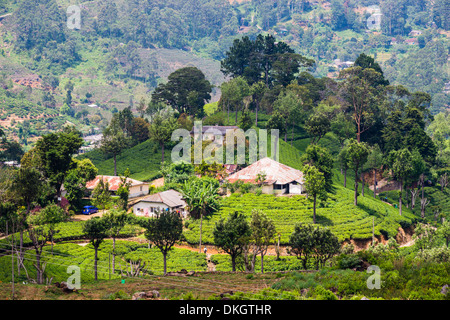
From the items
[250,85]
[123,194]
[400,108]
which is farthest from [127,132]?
[400,108]

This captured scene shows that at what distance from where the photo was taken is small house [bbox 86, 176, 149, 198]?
255 feet

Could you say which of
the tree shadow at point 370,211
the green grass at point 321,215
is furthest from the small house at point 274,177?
the tree shadow at point 370,211

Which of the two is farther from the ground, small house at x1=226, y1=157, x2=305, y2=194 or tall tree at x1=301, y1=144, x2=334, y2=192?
tall tree at x1=301, y1=144, x2=334, y2=192

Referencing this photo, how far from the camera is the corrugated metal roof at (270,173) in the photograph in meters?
75.6

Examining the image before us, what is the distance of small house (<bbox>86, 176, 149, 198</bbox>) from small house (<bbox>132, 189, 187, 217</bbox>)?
231 inches

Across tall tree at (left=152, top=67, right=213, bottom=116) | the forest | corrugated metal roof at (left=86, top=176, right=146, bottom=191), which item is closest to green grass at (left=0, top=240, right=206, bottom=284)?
the forest

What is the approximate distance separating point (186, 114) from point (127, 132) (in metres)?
12.2

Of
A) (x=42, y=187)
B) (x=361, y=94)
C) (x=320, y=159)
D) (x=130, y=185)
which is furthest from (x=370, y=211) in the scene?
(x=42, y=187)

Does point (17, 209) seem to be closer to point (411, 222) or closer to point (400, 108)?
point (411, 222)

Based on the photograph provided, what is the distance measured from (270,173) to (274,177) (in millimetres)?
1224

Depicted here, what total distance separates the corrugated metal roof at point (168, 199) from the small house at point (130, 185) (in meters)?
6.46

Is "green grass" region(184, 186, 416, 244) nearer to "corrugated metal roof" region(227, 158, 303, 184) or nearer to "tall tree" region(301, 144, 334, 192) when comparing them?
"corrugated metal roof" region(227, 158, 303, 184)

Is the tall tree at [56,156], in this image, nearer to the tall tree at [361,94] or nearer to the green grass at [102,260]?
the green grass at [102,260]

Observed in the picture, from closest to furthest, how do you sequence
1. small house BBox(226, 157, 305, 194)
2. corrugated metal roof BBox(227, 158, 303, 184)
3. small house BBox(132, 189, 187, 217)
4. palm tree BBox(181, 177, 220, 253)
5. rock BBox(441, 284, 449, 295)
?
1. rock BBox(441, 284, 449, 295)
2. palm tree BBox(181, 177, 220, 253)
3. small house BBox(132, 189, 187, 217)
4. small house BBox(226, 157, 305, 194)
5. corrugated metal roof BBox(227, 158, 303, 184)
